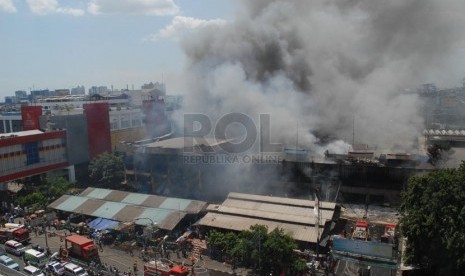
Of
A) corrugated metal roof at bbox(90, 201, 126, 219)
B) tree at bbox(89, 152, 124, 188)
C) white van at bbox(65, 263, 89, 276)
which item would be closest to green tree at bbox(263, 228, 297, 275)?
white van at bbox(65, 263, 89, 276)

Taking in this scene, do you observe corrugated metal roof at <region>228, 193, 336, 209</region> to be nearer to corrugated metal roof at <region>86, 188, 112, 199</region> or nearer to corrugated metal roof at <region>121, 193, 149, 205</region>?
corrugated metal roof at <region>121, 193, 149, 205</region>

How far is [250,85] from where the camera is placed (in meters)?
33.4

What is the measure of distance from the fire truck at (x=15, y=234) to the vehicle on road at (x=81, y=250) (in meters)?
2.71

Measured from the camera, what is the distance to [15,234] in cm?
1805

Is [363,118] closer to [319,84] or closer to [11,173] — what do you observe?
[319,84]

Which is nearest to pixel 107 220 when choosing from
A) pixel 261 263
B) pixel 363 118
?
pixel 261 263

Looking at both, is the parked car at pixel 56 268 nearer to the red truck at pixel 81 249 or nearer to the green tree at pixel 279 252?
the red truck at pixel 81 249

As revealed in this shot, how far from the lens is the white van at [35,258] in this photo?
15.6 meters

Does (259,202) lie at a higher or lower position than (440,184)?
lower

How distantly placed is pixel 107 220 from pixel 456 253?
575 inches

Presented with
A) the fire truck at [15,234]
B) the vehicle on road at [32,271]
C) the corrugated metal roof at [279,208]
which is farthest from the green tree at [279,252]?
the fire truck at [15,234]

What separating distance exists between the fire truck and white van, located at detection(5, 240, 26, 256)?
0.49m

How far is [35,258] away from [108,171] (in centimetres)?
1078

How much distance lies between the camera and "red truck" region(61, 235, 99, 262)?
52.3 feet
